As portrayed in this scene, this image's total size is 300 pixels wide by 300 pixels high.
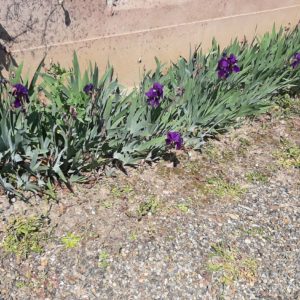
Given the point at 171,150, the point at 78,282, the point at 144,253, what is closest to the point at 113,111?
the point at 171,150

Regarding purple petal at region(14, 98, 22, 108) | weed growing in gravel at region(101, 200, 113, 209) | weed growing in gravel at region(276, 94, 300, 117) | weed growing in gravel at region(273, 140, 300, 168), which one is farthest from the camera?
weed growing in gravel at region(276, 94, 300, 117)

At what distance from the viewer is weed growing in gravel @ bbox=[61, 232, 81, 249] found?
2.32 m

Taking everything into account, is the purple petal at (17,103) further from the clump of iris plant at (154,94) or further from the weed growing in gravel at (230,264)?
the weed growing in gravel at (230,264)

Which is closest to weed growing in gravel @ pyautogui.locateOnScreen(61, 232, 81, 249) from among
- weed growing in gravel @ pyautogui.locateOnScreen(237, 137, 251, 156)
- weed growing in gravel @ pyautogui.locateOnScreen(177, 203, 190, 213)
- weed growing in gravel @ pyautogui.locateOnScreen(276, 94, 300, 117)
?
weed growing in gravel @ pyautogui.locateOnScreen(177, 203, 190, 213)

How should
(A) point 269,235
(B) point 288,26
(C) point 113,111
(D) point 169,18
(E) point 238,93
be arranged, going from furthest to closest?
(B) point 288,26 < (D) point 169,18 < (E) point 238,93 < (C) point 113,111 < (A) point 269,235

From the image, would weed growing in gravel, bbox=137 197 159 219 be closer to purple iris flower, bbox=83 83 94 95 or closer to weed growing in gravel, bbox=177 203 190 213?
weed growing in gravel, bbox=177 203 190 213

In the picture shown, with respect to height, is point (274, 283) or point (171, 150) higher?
point (171, 150)

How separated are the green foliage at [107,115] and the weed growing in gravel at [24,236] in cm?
21

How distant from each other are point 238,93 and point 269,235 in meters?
1.26

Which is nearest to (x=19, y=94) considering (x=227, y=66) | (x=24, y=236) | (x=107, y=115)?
(x=107, y=115)

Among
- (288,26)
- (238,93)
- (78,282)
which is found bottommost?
(78,282)

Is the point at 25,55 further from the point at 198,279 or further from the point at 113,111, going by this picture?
the point at 198,279

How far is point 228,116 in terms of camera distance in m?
3.33

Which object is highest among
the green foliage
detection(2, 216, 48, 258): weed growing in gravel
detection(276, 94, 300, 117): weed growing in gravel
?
the green foliage
